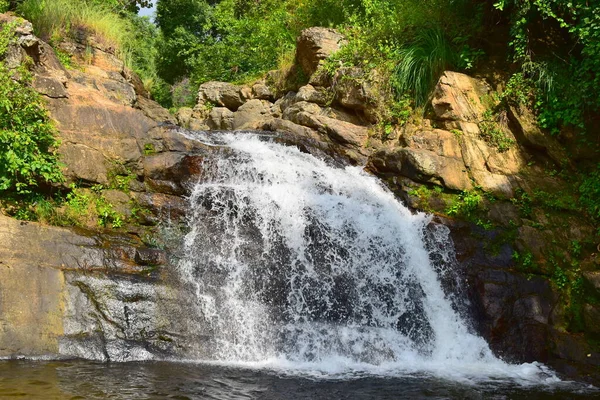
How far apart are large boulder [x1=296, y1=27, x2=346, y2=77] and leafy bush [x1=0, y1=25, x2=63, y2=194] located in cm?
813

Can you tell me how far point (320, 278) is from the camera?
28.7 ft

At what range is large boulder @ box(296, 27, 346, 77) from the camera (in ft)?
49.4

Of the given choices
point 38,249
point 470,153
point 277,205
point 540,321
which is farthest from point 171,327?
point 470,153

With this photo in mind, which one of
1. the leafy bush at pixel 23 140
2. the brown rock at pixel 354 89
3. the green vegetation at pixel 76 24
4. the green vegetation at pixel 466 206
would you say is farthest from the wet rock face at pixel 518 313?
the green vegetation at pixel 76 24

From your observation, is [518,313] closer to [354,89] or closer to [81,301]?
[81,301]

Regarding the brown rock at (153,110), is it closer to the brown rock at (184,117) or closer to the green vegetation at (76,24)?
the green vegetation at (76,24)

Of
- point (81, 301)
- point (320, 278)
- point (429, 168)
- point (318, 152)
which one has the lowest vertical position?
point (81, 301)

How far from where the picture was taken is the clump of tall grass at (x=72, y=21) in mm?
11922

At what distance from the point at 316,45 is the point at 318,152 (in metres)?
4.54

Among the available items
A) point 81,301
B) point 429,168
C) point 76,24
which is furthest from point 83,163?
point 429,168

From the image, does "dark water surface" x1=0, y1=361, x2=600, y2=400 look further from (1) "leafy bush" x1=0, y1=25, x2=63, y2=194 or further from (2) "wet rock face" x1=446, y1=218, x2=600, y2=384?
(1) "leafy bush" x1=0, y1=25, x2=63, y2=194

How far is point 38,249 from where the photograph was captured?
763cm

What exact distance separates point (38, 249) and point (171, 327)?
6.87 ft

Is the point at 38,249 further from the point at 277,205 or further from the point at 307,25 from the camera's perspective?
the point at 307,25
